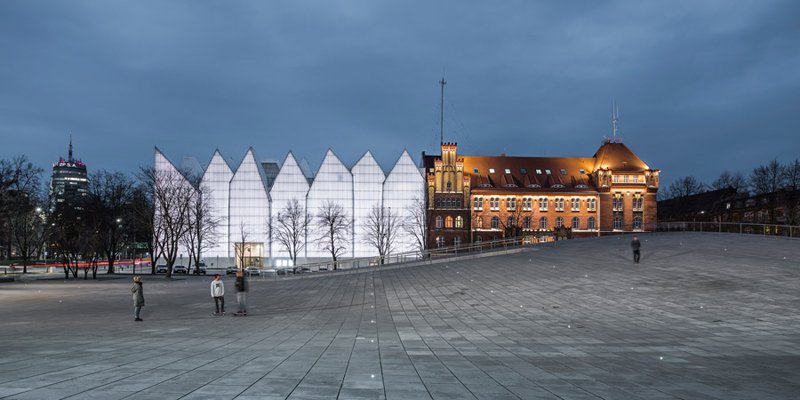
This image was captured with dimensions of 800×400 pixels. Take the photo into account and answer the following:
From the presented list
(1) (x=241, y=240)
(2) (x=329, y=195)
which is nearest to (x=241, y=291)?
(2) (x=329, y=195)

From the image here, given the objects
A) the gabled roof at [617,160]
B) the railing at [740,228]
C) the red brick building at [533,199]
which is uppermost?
the gabled roof at [617,160]

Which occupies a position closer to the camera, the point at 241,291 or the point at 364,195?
the point at 241,291

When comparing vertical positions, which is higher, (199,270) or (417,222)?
(417,222)

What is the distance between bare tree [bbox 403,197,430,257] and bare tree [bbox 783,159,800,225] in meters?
50.1

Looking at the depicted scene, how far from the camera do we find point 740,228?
174ft

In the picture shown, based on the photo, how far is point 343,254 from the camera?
3467 inches

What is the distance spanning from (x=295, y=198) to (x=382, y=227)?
15552 mm

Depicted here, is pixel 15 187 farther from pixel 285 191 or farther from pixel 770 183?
pixel 770 183

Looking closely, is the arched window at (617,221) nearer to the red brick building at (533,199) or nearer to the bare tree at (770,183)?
the red brick building at (533,199)

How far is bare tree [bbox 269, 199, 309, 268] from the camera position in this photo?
83375 mm

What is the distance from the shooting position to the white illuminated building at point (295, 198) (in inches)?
3462

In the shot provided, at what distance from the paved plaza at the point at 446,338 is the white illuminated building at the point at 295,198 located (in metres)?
52.4

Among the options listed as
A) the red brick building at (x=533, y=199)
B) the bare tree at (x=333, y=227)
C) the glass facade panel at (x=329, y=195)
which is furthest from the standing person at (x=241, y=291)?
the red brick building at (x=533, y=199)

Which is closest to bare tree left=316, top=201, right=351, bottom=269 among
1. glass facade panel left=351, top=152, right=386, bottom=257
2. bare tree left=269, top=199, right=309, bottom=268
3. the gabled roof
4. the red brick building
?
glass facade panel left=351, top=152, right=386, bottom=257
